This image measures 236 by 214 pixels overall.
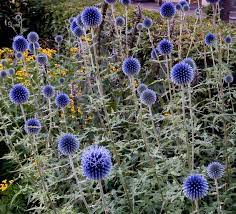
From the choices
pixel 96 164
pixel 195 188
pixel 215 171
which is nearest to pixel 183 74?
pixel 215 171

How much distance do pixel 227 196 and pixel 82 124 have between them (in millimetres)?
1495

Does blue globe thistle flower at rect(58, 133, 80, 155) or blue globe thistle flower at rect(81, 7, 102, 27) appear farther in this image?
blue globe thistle flower at rect(81, 7, 102, 27)

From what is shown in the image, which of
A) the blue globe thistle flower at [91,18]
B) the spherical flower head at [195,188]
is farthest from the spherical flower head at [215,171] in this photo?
the blue globe thistle flower at [91,18]

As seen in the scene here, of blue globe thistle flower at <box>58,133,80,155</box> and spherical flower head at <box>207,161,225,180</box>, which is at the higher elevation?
blue globe thistle flower at <box>58,133,80,155</box>

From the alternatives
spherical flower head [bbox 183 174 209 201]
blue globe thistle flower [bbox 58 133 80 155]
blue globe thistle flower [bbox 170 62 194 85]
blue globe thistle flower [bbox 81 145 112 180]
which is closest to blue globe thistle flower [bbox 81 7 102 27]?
blue globe thistle flower [bbox 170 62 194 85]

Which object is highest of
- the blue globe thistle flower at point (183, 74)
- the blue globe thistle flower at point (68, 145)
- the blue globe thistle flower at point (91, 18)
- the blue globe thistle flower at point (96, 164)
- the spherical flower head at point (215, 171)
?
the blue globe thistle flower at point (91, 18)

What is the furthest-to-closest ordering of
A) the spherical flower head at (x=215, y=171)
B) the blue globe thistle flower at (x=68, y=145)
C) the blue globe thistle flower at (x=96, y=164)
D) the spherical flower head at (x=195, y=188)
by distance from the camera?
the blue globe thistle flower at (x=68, y=145), the spherical flower head at (x=215, y=171), the spherical flower head at (x=195, y=188), the blue globe thistle flower at (x=96, y=164)

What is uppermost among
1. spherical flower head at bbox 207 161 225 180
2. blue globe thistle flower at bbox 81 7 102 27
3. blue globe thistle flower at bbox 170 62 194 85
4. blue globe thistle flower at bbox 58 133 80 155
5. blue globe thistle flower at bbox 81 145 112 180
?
blue globe thistle flower at bbox 81 7 102 27

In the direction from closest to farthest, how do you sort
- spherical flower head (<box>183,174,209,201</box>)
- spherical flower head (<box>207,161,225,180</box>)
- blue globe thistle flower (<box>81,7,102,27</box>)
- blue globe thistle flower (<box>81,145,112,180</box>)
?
blue globe thistle flower (<box>81,145,112,180</box>) < spherical flower head (<box>183,174,209,201</box>) < spherical flower head (<box>207,161,225,180</box>) < blue globe thistle flower (<box>81,7,102,27</box>)

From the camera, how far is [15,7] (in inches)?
394

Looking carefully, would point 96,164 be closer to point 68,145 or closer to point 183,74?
point 68,145

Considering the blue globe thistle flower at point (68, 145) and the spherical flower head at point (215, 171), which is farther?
the blue globe thistle flower at point (68, 145)

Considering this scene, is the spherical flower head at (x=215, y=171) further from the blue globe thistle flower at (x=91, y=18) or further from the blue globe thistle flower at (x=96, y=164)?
the blue globe thistle flower at (x=91, y=18)

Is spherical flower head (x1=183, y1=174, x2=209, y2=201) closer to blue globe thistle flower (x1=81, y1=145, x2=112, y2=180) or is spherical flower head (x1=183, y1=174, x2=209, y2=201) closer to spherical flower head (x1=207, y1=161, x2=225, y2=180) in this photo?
spherical flower head (x1=207, y1=161, x2=225, y2=180)
